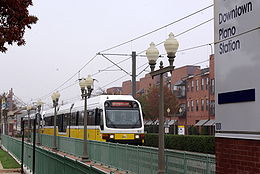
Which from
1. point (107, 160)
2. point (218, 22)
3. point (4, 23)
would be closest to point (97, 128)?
point (107, 160)

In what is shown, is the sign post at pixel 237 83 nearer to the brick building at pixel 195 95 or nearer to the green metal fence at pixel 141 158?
the green metal fence at pixel 141 158

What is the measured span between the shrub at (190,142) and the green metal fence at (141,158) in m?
9.21

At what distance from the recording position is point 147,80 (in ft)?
359

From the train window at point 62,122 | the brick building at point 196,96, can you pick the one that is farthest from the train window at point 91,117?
the brick building at point 196,96

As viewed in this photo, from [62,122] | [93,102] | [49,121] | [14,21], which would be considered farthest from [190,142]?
[14,21]

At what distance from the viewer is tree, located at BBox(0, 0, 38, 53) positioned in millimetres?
10883

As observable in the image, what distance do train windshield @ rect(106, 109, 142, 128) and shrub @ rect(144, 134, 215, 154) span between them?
21.0ft

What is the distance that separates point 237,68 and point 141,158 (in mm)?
12149

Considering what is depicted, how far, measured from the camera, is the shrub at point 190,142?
103 feet

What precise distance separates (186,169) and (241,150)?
307 inches

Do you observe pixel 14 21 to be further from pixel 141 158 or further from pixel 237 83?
pixel 141 158

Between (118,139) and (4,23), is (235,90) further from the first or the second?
(118,139)

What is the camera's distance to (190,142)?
3522cm

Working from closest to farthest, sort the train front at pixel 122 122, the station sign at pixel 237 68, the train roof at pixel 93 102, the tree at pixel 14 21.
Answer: the station sign at pixel 237 68
the tree at pixel 14 21
the train front at pixel 122 122
the train roof at pixel 93 102
